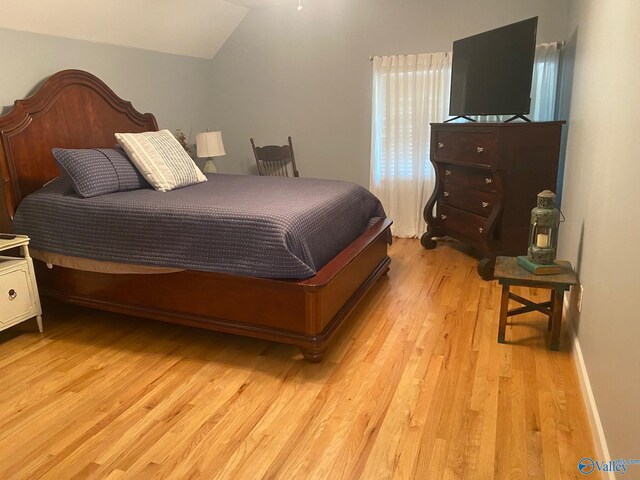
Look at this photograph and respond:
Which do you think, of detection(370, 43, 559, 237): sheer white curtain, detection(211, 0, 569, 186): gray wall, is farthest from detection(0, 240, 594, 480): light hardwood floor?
detection(211, 0, 569, 186): gray wall

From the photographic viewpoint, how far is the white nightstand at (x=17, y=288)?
2.59 metres

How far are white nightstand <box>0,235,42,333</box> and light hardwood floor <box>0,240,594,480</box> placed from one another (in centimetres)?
16

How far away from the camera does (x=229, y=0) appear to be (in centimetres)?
452

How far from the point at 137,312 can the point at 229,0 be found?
320 centimetres

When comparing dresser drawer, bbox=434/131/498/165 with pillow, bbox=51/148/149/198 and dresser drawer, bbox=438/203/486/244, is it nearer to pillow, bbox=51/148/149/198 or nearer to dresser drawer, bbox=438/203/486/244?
dresser drawer, bbox=438/203/486/244

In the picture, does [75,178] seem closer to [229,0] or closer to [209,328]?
[209,328]

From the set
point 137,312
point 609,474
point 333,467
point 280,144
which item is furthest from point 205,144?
point 609,474

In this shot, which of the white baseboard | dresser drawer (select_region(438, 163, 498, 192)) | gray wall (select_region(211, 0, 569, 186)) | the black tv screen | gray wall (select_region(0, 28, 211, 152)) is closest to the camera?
the white baseboard

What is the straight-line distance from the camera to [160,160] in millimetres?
3240

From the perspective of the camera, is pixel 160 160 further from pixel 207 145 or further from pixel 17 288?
pixel 207 145

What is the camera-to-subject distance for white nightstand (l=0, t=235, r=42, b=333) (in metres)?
2.59

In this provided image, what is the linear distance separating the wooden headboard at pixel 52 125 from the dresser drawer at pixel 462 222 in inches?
108

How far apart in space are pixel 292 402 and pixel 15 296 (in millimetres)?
1686

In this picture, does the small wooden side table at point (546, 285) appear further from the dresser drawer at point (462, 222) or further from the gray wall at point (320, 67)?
the gray wall at point (320, 67)
